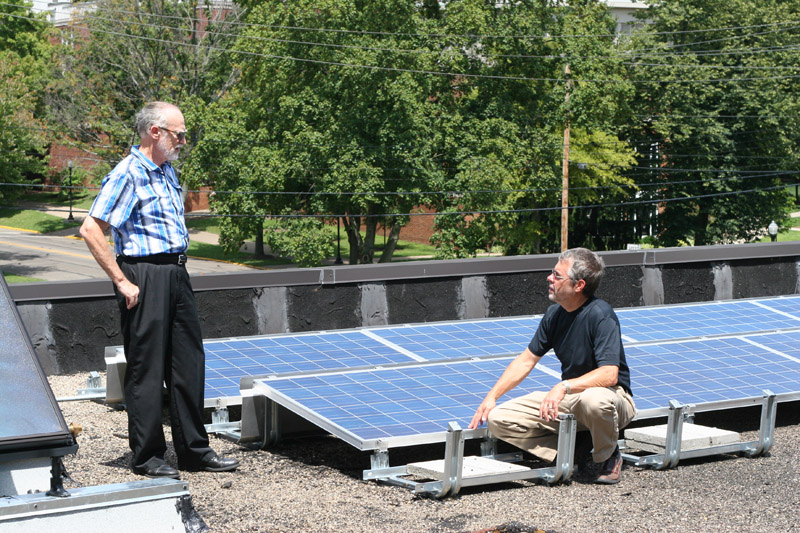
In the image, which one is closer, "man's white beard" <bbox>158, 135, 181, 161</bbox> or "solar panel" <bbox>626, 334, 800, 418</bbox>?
"man's white beard" <bbox>158, 135, 181, 161</bbox>

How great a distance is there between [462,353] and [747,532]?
3.45m

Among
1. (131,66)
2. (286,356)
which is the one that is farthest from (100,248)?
(131,66)

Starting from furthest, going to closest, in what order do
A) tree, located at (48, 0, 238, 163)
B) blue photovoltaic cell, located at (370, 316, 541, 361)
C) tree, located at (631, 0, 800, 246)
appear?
tree, located at (48, 0, 238, 163)
tree, located at (631, 0, 800, 246)
blue photovoltaic cell, located at (370, 316, 541, 361)

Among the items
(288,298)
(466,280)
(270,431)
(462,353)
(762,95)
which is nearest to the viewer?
(270,431)

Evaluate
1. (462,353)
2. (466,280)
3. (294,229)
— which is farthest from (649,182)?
(462,353)

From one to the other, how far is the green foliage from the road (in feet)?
8.55

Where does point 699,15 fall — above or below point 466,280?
above

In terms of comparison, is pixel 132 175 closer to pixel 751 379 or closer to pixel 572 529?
pixel 572 529

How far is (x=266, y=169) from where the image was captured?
1558 inches

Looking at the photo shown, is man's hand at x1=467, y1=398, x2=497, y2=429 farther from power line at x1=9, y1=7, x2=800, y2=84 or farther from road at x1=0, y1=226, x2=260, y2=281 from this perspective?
road at x1=0, y1=226, x2=260, y2=281

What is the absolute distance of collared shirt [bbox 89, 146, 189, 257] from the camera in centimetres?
545

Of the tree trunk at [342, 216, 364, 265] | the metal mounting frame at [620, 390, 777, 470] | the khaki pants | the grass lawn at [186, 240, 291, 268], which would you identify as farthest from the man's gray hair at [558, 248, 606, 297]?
the grass lawn at [186, 240, 291, 268]

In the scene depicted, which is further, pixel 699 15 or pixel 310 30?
pixel 699 15

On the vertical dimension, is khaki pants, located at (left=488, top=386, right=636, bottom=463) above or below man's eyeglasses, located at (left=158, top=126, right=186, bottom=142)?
below
